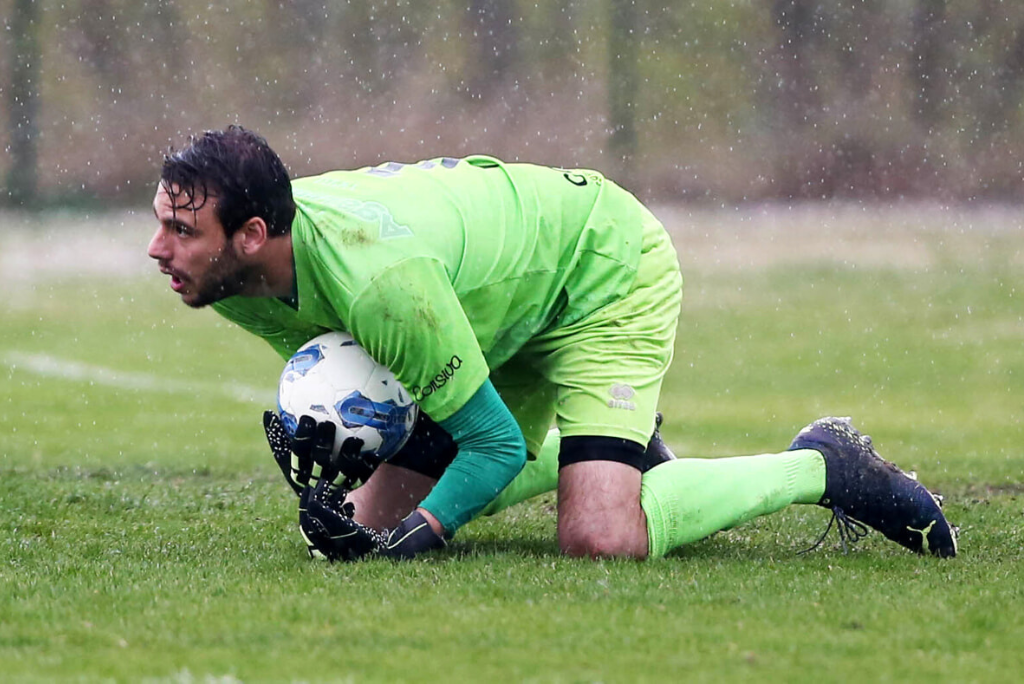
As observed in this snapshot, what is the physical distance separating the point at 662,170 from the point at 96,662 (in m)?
21.8

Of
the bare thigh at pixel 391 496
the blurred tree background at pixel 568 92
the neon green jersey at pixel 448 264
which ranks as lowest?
the blurred tree background at pixel 568 92

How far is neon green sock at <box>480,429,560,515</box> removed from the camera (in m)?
5.73

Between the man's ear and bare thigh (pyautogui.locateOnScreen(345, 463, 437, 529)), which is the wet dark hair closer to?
the man's ear

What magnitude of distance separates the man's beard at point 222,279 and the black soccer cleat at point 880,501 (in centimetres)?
193

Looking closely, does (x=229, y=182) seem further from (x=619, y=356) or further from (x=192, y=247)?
(x=619, y=356)

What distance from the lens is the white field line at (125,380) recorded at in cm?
1363

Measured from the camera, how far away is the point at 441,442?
18.6 ft

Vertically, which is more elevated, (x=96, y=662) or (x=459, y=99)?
(x=96, y=662)

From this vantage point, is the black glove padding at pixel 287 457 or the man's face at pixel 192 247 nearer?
the man's face at pixel 192 247

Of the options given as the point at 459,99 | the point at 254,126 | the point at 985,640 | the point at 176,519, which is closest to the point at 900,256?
the point at 459,99

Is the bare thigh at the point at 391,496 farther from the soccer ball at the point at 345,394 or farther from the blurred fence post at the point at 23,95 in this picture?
the blurred fence post at the point at 23,95

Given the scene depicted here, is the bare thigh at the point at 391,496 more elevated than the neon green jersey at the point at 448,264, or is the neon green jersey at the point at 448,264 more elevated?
the neon green jersey at the point at 448,264

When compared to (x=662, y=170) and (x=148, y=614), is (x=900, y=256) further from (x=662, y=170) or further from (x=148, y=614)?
(x=148, y=614)

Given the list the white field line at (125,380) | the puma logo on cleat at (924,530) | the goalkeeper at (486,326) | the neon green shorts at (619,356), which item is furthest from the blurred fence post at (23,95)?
the puma logo on cleat at (924,530)
